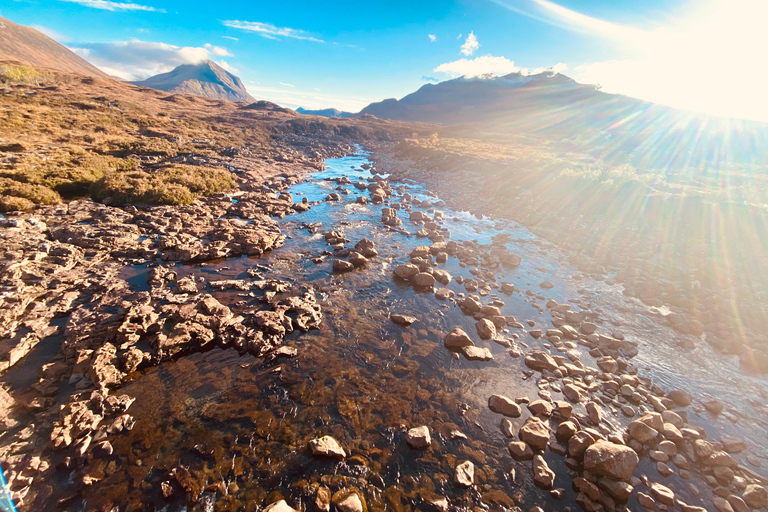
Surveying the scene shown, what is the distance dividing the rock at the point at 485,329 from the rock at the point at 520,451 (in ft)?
16.9

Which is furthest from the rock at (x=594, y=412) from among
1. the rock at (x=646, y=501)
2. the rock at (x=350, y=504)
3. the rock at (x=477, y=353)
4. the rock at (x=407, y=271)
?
the rock at (x=407, y=271)

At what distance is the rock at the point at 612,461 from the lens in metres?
7.83

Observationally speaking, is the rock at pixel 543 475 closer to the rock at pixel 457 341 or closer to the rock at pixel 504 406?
the rock at pixel 504 406

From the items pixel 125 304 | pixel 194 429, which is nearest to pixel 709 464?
pixel 194 429

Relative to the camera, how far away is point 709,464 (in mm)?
8477

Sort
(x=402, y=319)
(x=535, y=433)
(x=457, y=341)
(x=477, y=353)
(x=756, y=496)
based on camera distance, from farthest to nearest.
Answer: (x=402, y=319) → (x=457, y=341) → (x=477, y=353) → (x=535, y=433) → (x=756, y=496)

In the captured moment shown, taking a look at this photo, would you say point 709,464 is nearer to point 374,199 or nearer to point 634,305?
point 634,305

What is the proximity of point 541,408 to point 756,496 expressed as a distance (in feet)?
16.8

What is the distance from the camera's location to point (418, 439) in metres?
8.51

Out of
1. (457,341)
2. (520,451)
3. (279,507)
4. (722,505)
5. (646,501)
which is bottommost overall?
(722,505)

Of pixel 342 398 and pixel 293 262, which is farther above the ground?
pixel 293 262

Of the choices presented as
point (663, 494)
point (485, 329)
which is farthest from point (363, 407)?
point (663, 494)

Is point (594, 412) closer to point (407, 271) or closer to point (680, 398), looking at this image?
point (680, 398)

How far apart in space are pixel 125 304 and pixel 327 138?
91.3 m
